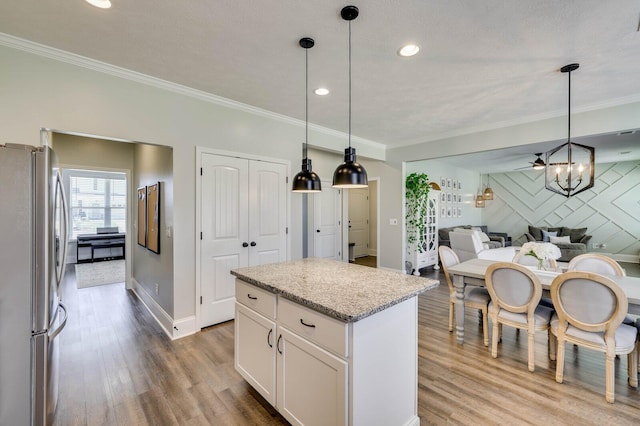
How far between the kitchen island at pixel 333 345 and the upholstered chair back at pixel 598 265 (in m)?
2.18

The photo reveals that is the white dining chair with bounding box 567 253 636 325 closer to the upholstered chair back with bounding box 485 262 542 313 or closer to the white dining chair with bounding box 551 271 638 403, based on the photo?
the white dining chair with bounding box 551 271 638 403

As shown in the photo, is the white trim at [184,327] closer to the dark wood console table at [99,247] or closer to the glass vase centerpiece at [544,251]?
the glass vase centerpiece at [544,251]

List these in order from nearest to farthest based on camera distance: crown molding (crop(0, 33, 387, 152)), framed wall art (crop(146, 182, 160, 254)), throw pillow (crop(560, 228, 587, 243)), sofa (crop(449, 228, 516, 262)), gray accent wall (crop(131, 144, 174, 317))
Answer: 1. crown molding (crop(0, 33, 387, 152))
2. gray accent wall (crop(131, 144, 174, 317))
3. framed wall art (crop(146, 182, 160, 254))
4. sofa (crop(449, 228, 516, 262))
5. throw pillow (crop(560, 228, 587, 243))

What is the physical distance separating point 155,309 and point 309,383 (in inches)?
117

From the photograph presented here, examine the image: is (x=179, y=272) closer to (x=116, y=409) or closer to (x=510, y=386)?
(x=116, y=409)

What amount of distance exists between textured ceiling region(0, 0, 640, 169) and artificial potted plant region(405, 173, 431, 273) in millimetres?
2559

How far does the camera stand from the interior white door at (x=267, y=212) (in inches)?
145

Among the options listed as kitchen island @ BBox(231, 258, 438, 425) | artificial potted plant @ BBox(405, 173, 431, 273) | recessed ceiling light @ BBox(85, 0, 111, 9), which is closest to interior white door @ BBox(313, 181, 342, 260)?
artificial potted plant @ BBox(405, 173, 431, 273)

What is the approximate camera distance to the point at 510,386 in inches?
87.4

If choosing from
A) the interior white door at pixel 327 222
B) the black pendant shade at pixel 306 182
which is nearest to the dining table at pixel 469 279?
the black pendant shade at pixel 306 182

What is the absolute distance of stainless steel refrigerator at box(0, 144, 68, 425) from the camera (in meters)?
1.50

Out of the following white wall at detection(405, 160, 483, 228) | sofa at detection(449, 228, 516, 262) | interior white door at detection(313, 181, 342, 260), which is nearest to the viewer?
sofa at detection(449, 228, 516, 262)

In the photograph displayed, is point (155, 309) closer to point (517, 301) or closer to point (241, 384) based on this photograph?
point (241, 384)

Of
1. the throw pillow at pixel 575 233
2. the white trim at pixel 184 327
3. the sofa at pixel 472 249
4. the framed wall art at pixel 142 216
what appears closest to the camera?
the white trim at pixel 184 327
